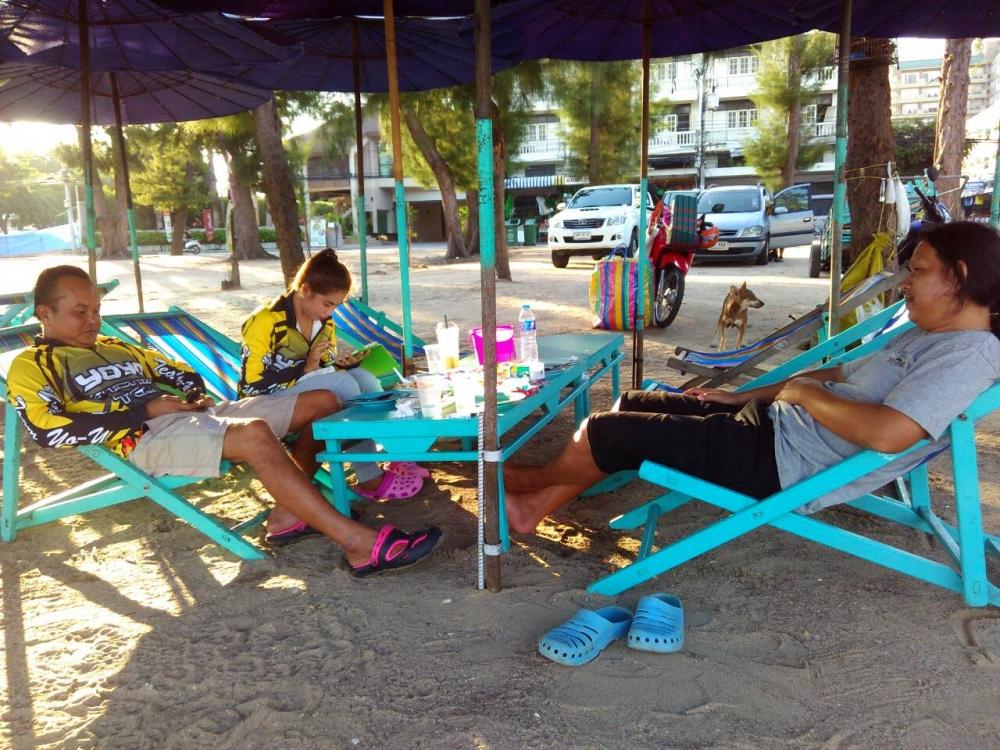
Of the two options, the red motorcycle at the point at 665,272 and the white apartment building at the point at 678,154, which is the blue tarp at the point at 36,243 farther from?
the red motorcycle at the point at 665,272

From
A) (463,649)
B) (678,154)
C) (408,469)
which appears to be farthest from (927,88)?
(463,649)

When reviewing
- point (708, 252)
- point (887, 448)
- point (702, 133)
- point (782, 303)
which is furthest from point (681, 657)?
point (702, 133)

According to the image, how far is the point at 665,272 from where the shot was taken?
324 inches

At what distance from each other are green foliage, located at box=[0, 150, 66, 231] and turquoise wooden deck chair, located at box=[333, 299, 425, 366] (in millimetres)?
48315

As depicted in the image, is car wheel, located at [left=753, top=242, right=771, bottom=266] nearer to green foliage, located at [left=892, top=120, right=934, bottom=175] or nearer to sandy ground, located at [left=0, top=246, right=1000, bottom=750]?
sandy ground, located at [left=0, top=246, right=1000, bottom=750]

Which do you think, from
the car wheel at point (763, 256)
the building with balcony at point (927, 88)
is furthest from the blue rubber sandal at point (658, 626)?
the building with balcony at point (927, 88)

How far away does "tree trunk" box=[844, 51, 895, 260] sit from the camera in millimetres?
6215

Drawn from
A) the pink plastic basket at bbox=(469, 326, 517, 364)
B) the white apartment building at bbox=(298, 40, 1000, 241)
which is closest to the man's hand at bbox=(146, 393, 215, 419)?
the pink plastic basket at bbox=(469, 326, 517, 364)

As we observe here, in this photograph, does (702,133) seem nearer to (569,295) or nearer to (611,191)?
(611,191)

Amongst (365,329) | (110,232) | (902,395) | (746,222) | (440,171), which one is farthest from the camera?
(110,232)

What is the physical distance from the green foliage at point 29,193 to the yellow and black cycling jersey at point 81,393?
50.2 m

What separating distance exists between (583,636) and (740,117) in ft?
143

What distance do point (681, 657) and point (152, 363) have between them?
2518mm

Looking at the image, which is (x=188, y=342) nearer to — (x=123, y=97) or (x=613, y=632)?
(x=123, y=97)
